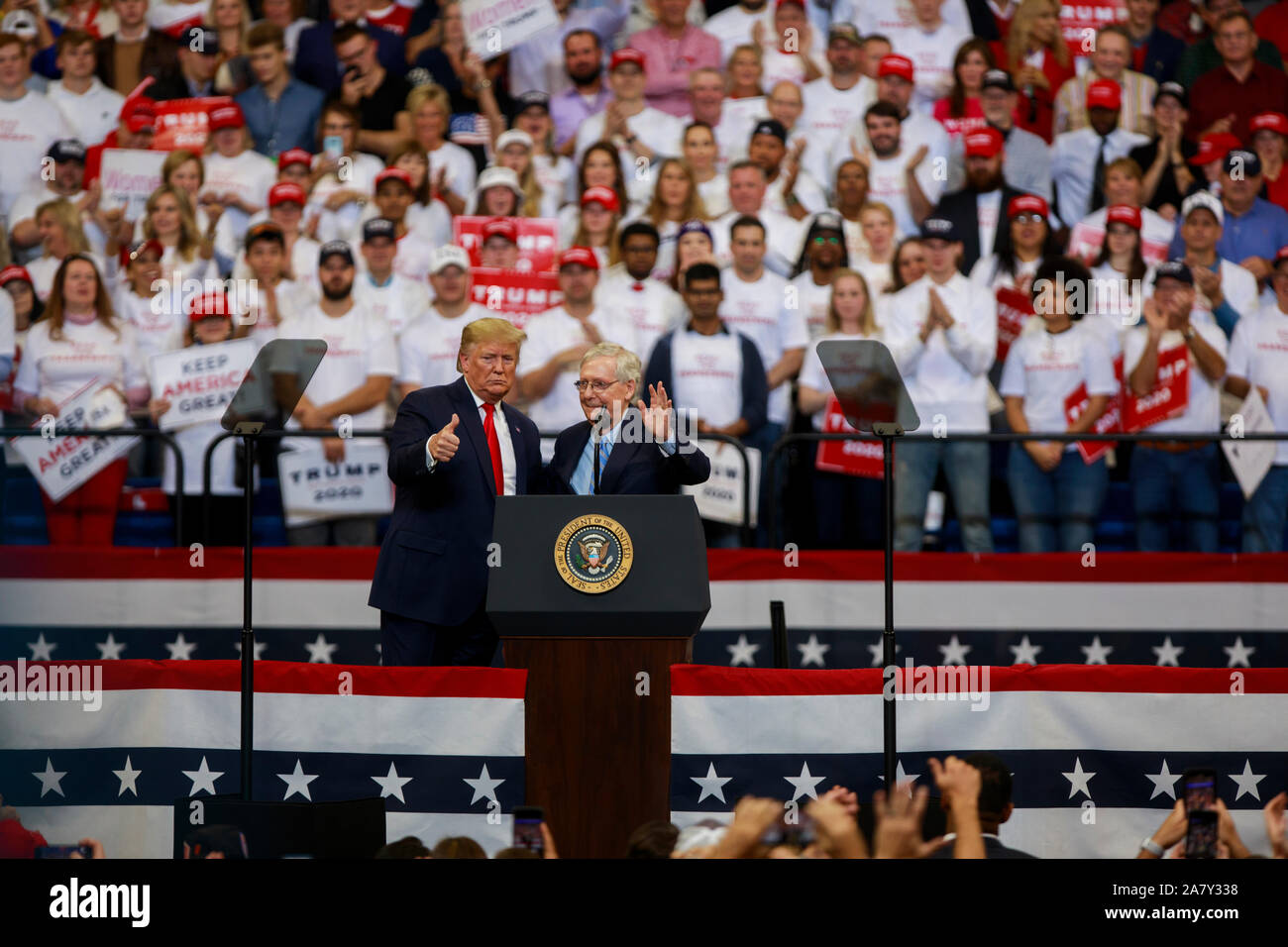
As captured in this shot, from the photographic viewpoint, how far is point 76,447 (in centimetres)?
895

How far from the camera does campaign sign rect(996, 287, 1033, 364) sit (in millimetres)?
9492

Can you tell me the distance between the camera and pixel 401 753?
6.16 metres

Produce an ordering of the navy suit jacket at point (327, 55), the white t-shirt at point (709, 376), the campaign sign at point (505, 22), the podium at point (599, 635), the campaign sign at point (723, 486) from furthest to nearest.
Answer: the navy suit jacket at point (327, 55)
the campaign sign at point (505, 22)
the white t-shirt at point (709, 376)
the campaign sign at point (723, 486)
the podium at point (599, 635)

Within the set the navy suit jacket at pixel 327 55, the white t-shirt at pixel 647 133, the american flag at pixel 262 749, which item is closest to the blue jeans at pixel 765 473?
the white t-shirt at pixel 647 133

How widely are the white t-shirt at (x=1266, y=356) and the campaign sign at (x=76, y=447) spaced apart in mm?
5945

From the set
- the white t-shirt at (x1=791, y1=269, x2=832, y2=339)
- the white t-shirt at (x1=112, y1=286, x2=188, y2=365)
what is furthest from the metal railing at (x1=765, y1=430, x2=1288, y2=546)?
the white t-shirt at (x1=112, y1=286, x2=188, y2=365)

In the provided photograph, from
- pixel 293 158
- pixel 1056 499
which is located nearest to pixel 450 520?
pixel 1056 499

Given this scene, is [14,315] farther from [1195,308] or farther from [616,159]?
[1195,308]

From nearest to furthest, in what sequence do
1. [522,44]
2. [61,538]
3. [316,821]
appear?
[316,821] → [61,538] → [522,44]

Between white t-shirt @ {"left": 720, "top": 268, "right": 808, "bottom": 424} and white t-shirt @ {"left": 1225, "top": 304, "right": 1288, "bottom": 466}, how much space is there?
7.62 feet

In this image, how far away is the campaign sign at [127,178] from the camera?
10172 millimetres

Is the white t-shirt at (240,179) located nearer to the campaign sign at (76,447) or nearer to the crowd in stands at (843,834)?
the campaign sign at (76,447)
